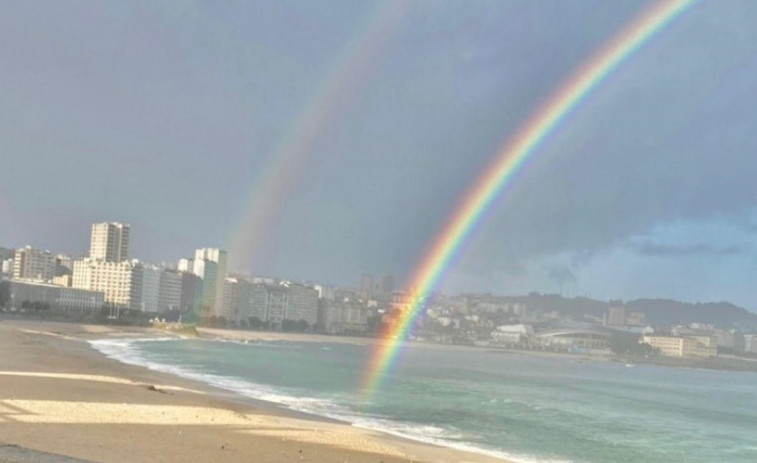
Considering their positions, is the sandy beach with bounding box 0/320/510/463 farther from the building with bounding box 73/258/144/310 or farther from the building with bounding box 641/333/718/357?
the building with bounding box 73/258/144/310

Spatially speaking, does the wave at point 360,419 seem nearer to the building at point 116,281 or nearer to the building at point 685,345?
the building at point 685,345

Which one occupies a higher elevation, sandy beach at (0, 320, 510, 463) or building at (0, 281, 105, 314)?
sandy beach at (0, 320, 510, 463)

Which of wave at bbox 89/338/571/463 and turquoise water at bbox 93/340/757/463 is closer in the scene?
wave at bbox 89/338/571/463

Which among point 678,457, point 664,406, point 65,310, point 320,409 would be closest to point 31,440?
point 320,409

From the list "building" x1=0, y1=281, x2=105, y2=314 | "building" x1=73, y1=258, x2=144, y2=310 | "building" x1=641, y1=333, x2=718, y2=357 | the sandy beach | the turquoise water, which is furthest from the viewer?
"building" x1=73, y1=258, x2=144, y2=310

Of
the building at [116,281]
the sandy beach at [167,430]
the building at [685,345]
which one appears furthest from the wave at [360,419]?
the building at [116,281]

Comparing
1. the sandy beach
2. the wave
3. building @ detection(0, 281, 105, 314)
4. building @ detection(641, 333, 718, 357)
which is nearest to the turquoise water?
the wave

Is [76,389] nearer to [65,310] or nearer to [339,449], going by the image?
[339,449]
